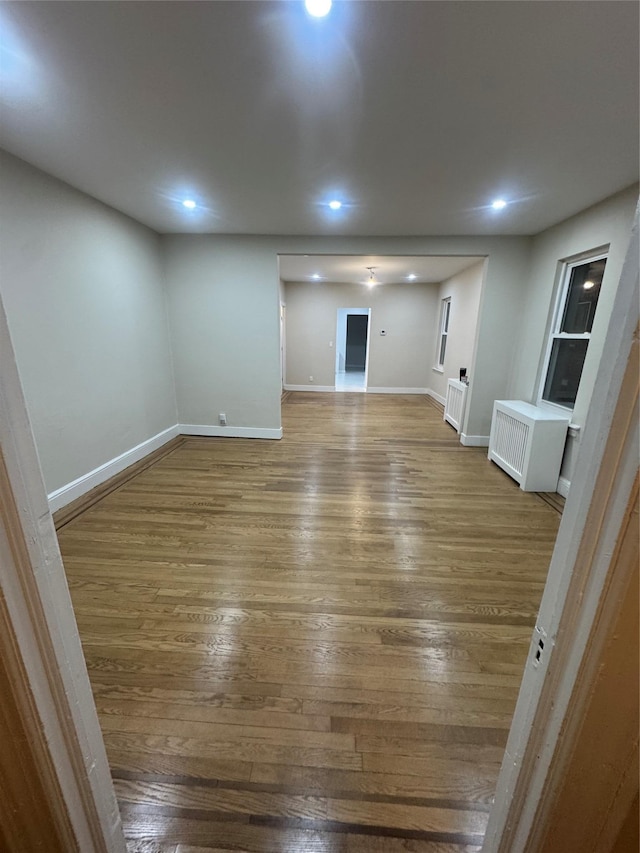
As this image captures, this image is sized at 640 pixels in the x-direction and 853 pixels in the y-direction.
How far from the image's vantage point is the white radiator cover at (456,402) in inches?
189

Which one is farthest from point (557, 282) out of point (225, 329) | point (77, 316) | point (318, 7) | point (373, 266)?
point (77, 316)

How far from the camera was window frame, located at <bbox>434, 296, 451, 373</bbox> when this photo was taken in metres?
6.70

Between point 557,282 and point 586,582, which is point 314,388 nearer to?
point 557,282

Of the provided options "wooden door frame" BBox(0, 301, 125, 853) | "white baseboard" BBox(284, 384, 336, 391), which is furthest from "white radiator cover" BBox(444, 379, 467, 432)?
"wooden door frame" BBox(0, 301, 125, 853)

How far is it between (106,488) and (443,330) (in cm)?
662

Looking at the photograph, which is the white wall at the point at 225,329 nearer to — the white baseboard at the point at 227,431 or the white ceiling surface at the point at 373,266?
the white baseboard at the point at 227,431

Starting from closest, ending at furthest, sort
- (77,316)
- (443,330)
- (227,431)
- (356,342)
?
(77,316)
(227,431)
(443,330)
(356,342)

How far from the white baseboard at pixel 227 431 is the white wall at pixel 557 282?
3.21 m

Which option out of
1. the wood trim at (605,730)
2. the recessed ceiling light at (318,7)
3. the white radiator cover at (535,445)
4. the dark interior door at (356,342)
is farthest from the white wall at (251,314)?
the dark interior door at (356,342)

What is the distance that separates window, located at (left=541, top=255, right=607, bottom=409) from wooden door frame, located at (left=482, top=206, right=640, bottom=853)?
3286 mm

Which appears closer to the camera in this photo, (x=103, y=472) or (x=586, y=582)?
(x=586, y=582)

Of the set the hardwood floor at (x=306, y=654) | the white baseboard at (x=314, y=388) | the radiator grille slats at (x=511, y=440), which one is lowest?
the hardwood floor at (x=306, y=654)

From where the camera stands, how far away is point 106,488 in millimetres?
3145

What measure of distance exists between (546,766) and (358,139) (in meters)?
2.70
